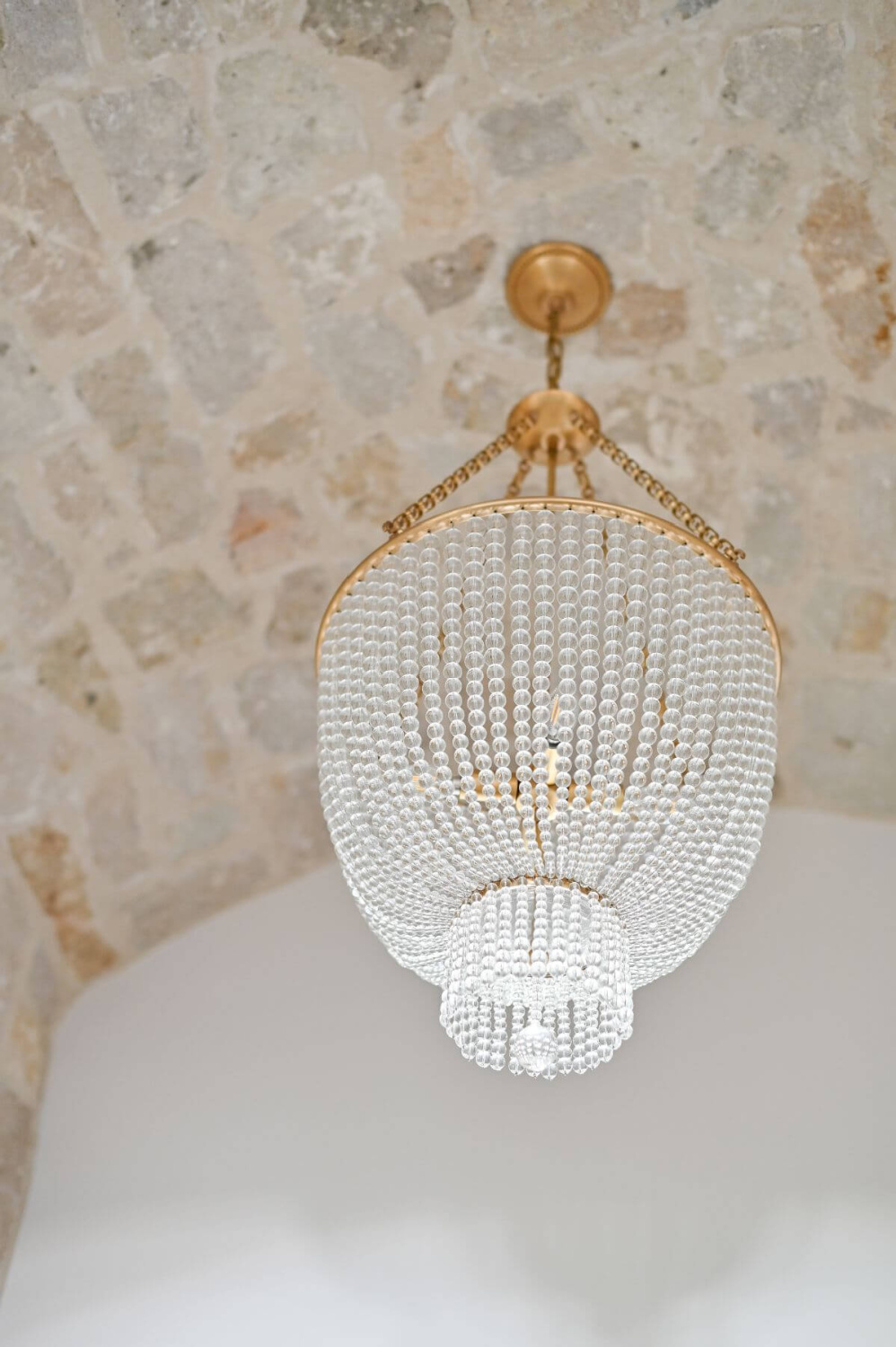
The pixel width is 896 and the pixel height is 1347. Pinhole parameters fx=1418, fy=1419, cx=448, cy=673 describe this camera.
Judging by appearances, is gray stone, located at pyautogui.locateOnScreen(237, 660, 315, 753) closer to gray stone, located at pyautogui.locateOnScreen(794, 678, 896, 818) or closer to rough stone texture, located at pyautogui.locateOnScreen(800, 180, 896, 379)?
gray stone, located at pyautogui.locateOnScreen(794, 678, 896, 818)

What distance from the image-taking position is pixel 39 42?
5.55 feet

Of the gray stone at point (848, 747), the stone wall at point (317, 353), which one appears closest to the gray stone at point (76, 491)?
the stone wall at point (317, 353)

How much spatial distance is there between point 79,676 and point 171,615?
174 millimetres

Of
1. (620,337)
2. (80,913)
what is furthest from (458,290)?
(80,913)

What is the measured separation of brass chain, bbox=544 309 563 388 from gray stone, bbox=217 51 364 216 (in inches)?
14.2

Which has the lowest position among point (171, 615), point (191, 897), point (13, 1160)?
point (13, 1160)

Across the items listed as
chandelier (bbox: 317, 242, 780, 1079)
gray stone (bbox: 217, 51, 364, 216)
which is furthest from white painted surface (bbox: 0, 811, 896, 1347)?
gray stone (bbox: 217, 51, 364, 216)

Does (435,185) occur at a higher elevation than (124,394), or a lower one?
higher

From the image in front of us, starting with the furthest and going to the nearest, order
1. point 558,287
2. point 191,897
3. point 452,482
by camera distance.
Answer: point 191,897, point 558,287, point 452,482

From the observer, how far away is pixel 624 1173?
2.02m

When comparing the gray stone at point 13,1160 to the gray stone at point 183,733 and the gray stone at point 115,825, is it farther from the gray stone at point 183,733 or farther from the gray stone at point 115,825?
the gray stone at point 183,733

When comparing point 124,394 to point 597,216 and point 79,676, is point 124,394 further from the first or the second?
point 597,216

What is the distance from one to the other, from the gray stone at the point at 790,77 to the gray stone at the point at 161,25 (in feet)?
2.14

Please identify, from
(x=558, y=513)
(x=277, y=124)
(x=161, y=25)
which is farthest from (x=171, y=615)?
(x=558, y=513)
